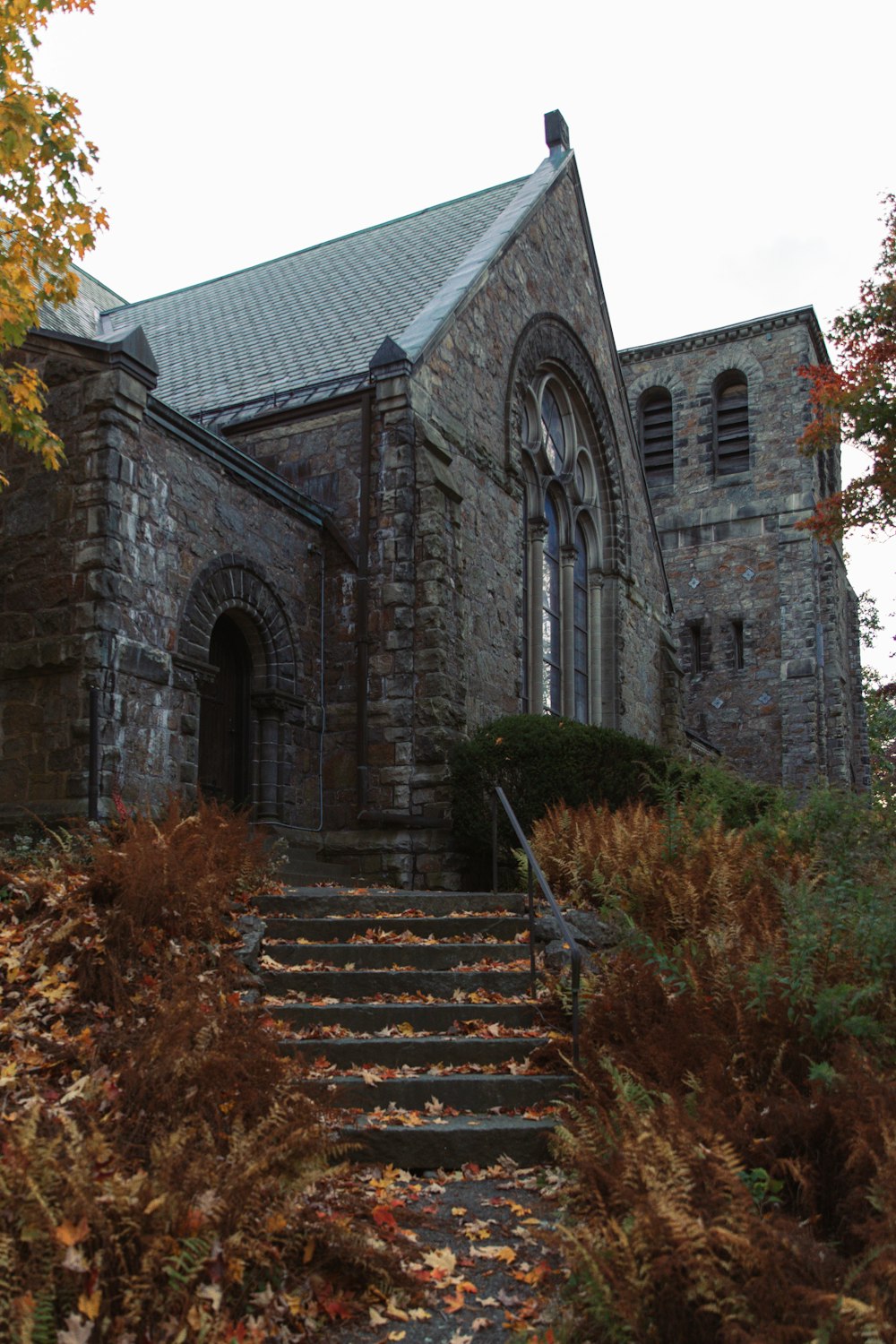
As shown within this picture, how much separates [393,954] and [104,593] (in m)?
4.75

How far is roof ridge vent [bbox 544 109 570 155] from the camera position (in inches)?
798

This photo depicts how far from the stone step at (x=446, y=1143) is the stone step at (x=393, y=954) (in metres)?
1.87

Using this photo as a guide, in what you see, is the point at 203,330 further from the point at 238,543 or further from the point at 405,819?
the point at 405,819

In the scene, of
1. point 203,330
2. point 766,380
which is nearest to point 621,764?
point 203,330

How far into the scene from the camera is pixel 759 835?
9.33 m

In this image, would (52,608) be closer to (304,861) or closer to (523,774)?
(304,861)

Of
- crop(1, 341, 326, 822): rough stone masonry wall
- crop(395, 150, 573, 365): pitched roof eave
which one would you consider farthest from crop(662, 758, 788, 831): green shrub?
crop(395, 150, 573, 365): pitched roof eave

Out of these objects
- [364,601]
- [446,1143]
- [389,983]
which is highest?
[364,601]

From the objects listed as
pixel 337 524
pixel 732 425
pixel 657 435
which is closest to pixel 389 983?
pixel 337 524

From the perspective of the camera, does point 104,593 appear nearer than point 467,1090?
No

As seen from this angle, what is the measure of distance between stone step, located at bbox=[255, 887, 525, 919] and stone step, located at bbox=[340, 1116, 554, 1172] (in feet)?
9.12

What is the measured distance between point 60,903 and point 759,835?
5184 millimetres

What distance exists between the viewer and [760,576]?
93.2 ft

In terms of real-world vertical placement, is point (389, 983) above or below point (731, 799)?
below
